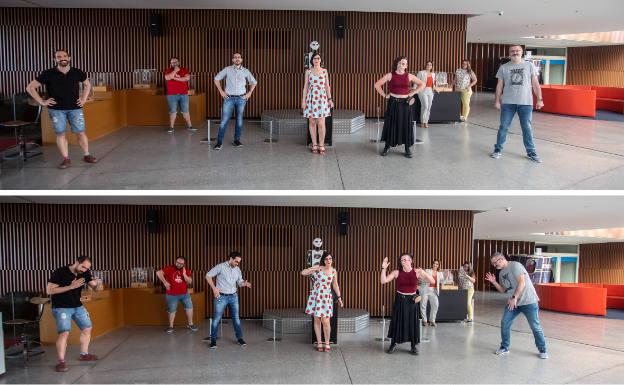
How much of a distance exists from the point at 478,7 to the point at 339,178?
17.3ft

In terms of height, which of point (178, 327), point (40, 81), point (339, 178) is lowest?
point (178, 327)

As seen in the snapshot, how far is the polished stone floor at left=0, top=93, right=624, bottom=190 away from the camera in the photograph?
27.3ft

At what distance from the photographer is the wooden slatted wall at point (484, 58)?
24281mm

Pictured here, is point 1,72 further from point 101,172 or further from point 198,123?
point 101,172

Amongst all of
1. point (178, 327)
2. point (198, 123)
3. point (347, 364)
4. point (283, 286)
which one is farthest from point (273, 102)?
point (347, 364)

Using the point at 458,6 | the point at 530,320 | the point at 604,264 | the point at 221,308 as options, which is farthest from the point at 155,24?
the point at 604,264

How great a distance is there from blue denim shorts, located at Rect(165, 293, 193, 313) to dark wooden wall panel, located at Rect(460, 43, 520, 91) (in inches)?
632

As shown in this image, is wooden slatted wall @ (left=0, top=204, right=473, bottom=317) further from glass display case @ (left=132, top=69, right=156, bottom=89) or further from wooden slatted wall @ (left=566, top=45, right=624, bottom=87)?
wooden slatted wall @ (left=566, top=45, right=624, bottom=87)

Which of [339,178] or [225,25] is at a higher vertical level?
[225,25]

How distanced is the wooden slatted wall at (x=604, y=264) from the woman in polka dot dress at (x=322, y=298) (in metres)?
17.8

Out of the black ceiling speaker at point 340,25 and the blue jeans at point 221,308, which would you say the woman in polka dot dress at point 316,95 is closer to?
the blue jeans at point 221,308

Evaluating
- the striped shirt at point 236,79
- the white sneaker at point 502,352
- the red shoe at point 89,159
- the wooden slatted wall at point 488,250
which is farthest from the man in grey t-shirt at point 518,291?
the wooden slatted wall at point 488,250

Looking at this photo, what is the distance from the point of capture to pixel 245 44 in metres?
12.8

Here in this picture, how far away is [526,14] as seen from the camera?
14.1m
